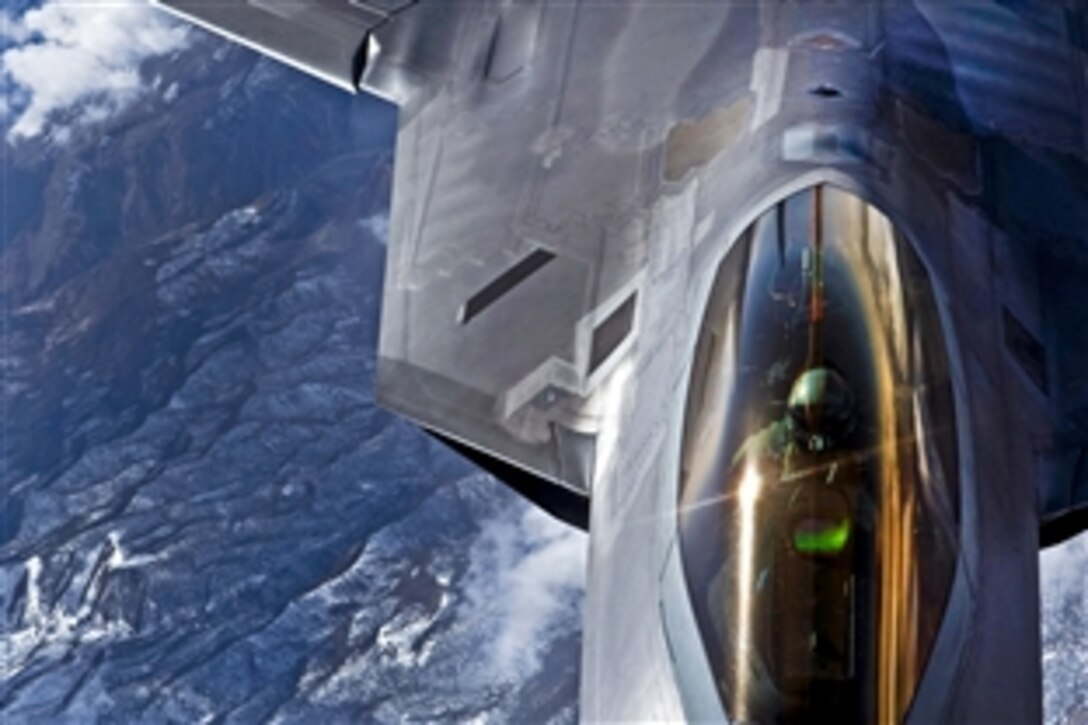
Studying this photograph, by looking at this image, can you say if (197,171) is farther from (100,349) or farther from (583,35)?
(583,35)

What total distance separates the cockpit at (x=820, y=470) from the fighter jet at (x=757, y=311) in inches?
0.7

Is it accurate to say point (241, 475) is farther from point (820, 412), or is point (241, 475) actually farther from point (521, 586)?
point (820, 412)

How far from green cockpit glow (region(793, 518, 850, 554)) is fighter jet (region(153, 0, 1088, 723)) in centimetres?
2

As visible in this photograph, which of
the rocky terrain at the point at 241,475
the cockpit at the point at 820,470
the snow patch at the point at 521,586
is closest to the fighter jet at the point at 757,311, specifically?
the cockpit at the point at 820,470

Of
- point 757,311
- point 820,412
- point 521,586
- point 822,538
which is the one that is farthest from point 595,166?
point 521,586

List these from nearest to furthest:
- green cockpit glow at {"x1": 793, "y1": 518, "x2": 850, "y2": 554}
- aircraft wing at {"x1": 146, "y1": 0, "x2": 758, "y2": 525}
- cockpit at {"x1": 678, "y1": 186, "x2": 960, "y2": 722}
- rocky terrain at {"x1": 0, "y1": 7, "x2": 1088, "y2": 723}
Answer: cockpit at {"x1": 678, "y1": 186, "x2": 960, "y2": 722}
green cockpit glow at {"x1": 793, "y1": 518, "x2": 850, "y2": 554}
aircraft wing at {"x1": 146, "y1": 0, "x2": 758, "y2": 525}
rocky terrain at {"x1": 0, "y1": 7, "x2": 1088, "y2": 723}

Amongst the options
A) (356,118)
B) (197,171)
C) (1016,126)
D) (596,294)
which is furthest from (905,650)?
(197,171)

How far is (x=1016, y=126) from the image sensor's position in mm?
11266

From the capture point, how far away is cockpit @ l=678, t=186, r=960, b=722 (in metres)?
6.89

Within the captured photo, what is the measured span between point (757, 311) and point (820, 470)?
1333 mm

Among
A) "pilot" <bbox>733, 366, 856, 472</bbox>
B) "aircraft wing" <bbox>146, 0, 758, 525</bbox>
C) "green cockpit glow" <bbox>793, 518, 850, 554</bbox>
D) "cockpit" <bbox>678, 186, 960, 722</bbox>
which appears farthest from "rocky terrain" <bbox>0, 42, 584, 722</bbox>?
"green cockpit glow" <bbox>793, 518, 850, 554</bbox>

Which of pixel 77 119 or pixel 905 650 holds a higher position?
pixel 77 119

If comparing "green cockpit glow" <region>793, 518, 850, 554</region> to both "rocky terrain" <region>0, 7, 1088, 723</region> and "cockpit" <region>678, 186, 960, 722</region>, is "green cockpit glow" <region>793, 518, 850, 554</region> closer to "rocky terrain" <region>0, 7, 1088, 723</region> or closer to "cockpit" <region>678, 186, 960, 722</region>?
"cockpit" <region>678, 186, 960, 722</region>

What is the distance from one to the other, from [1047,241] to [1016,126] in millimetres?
1232
